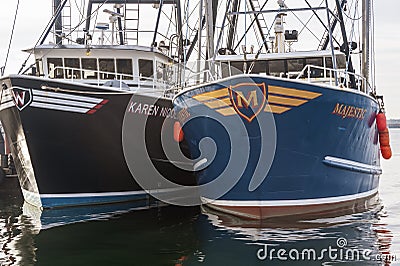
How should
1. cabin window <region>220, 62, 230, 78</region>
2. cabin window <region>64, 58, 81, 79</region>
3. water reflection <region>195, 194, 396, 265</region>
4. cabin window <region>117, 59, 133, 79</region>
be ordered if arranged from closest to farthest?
water reflection <region>195, 194, 396, 265</region> → cabin window <region>220, 62, 230, 78</region> → cabin window <region>64, 58, 81, 79</region> → cabin window <region>117, 59, 133, 79</region>

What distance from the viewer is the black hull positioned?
12914mm

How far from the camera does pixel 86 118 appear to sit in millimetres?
13188

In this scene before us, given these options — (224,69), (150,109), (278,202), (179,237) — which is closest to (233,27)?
(224,69)

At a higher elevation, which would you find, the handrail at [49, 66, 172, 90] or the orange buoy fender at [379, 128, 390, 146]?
the handrail at [49, 66, 172, 90]

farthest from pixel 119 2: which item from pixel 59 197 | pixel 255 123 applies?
pixel 255 123

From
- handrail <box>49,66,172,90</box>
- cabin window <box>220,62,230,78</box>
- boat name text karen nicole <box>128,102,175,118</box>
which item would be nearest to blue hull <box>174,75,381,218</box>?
boat name text karen nicole <box>128,102,175,118</box>

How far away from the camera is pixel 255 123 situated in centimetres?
1082

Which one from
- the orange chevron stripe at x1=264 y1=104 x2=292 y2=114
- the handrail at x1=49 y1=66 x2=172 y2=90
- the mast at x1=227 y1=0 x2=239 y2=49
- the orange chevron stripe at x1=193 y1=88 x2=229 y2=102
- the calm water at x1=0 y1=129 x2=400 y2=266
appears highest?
the mast at x1=227 y1=0 x2=239 y2=49

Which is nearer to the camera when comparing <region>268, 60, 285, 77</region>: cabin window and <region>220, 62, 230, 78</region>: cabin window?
<region>268, 60, 285, 77</region>: cabin window

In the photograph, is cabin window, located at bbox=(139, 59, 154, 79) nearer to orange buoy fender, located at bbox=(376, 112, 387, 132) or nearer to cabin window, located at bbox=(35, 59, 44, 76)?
cabin window, located at bbox=(35, 59, 44, 76)

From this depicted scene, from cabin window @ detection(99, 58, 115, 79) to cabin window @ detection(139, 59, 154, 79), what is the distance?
2.30 ft

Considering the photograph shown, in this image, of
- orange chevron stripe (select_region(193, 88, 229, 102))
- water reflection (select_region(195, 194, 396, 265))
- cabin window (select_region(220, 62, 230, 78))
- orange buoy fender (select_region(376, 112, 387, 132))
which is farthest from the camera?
cabin window (select_region(220, 62, 230, 78))

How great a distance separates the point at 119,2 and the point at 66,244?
8.86 m

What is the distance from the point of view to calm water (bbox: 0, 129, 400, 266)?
913cm
